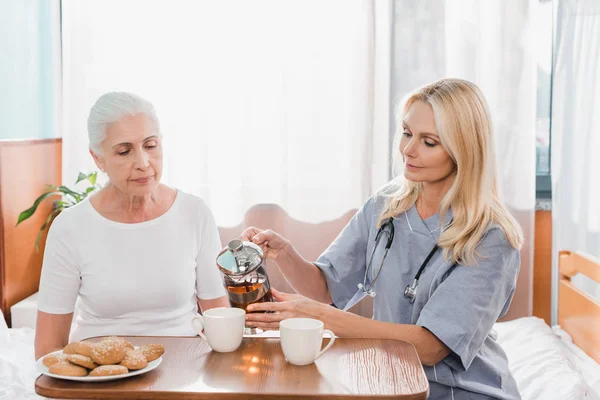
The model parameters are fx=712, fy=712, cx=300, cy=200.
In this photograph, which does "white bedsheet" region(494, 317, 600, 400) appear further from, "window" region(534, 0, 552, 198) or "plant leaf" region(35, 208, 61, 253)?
"plant leaf" region(35, 208, 61, 253)

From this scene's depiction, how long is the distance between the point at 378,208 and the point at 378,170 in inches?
52.0

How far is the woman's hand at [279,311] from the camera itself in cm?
141

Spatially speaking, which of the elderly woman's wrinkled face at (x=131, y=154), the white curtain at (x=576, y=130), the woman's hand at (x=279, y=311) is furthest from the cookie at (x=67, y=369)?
the white curtain at (x=576, y=130)

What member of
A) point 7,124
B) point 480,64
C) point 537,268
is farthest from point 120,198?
point 537,268

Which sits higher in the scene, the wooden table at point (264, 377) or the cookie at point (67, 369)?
the cookie at point (67, 369)

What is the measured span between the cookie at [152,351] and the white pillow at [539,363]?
1.25m

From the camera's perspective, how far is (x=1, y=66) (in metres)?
2.98

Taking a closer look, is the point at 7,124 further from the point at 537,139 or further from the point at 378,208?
the point at 537,139

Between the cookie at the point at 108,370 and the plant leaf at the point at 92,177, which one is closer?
the cookie at the point at 108,370

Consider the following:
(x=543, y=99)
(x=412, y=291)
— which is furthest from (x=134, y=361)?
(x=543, y=99)

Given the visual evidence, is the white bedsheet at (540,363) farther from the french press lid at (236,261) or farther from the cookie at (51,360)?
the cookie at (51,360)

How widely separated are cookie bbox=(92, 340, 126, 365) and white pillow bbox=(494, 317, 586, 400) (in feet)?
4.40

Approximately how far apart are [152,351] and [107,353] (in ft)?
0.30

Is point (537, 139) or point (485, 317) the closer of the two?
point (485, 317)
